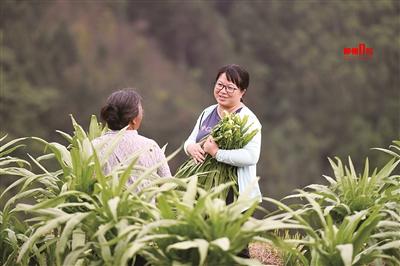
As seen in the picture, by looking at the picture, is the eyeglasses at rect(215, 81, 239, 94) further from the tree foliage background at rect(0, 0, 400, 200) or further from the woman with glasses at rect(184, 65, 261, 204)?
the tree foliage background at rect(0, 0, 400, 200)

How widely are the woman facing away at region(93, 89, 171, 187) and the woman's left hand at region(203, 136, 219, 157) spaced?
0.87 feet

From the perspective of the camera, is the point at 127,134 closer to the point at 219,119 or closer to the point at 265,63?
the point at 219,119

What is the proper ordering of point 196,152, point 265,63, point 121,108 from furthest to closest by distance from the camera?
point 265,63 → point 196,152 → point 121,108

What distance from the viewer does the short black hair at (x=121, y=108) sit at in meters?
4.23

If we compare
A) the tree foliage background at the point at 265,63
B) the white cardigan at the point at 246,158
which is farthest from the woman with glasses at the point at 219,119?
the tree foliage background at the point at 265,63

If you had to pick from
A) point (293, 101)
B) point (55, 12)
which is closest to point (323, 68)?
point (293, 101)

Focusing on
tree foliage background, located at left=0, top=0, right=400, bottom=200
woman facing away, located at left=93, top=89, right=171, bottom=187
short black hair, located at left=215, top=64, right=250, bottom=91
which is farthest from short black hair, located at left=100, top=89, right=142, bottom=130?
tree foliage background, located at left=0, top=0, right=400, bottom=200

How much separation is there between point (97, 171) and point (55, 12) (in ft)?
125

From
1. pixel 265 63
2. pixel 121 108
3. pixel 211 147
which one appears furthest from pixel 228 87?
pixel 265 63

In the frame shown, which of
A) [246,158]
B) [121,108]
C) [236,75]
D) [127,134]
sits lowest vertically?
[246,158]

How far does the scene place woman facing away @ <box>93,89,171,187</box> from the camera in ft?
13.8

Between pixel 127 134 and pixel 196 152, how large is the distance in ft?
1.31

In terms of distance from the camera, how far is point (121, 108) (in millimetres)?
4234

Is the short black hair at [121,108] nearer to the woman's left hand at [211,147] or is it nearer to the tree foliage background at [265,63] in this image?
the woman's left hand at [211,147]
